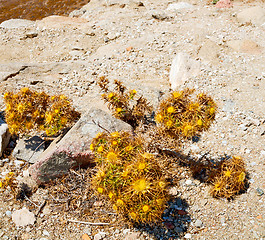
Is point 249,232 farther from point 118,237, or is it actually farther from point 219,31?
point 219,31

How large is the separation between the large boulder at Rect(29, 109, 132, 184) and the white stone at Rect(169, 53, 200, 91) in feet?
6.51

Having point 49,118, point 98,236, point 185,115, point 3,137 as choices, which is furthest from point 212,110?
point 3,137

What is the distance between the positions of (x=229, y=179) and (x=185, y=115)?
99 centimetres

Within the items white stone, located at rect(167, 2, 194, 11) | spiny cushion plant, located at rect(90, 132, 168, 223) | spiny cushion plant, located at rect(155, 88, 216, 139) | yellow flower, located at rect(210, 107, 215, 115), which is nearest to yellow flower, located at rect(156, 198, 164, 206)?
spiny cushion plant, located at rect(90, 132, 168, 223)

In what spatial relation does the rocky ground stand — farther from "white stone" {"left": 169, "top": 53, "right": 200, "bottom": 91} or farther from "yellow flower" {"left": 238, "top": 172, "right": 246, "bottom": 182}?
"yellow flower" {"left": 238, "top": 172, "right": 246, "bottom": 182}

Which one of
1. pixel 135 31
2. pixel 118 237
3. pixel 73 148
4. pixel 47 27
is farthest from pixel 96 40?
pixel 118 237

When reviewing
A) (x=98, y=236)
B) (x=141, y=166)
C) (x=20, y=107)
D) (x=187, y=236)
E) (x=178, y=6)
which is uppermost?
(x=20, y=107)

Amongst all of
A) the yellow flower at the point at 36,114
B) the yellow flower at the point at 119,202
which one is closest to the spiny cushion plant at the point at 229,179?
the yellow flower at the point at 119,202

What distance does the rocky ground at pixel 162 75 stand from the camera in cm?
307

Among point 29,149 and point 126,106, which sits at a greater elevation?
point 126,106

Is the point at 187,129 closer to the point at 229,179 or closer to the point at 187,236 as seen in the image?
the point at 229,179

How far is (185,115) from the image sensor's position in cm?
273

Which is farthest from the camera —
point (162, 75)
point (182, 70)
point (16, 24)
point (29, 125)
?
point (16, 24)

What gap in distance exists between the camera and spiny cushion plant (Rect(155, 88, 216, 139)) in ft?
8.82
